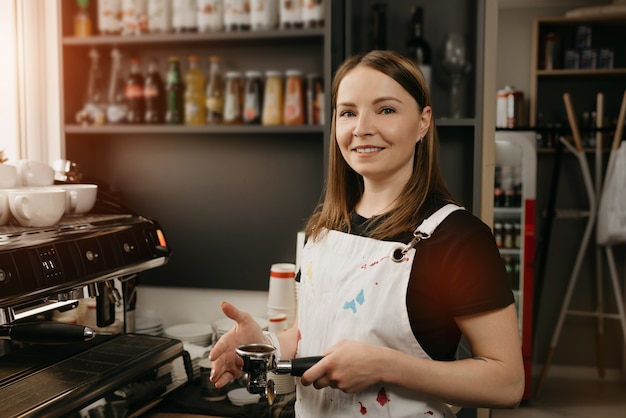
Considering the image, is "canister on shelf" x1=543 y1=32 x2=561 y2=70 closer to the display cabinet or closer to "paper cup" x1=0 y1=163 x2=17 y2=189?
the display cabinet

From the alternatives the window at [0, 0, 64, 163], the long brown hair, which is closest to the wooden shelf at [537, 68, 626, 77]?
the window at [0, 0, 64, 163]

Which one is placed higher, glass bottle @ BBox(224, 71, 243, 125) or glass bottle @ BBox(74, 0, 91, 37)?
glass bottle @ BBox(74, 0, 91, 37)

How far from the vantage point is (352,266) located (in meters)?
1.16

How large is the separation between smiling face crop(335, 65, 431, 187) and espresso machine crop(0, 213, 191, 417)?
605 millimetres

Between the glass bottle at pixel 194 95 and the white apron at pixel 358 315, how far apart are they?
3.23ft

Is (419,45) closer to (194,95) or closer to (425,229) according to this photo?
(194,95)

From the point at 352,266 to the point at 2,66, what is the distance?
1.51m

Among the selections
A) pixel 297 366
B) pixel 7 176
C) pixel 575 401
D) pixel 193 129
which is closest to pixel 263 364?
pixel 297 366

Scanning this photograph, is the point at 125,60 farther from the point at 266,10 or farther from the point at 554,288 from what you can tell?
the point at 554,288

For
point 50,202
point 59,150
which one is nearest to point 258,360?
point 50,202

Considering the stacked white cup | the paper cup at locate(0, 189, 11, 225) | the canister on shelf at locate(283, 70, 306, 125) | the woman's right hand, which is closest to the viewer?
the woman's right hand

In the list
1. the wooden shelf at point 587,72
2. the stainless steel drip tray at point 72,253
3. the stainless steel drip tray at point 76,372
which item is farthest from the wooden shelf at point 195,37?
the wooden shelf at point 587,72

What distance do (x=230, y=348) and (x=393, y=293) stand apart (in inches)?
12.5

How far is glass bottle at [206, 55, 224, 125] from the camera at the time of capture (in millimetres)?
2064
